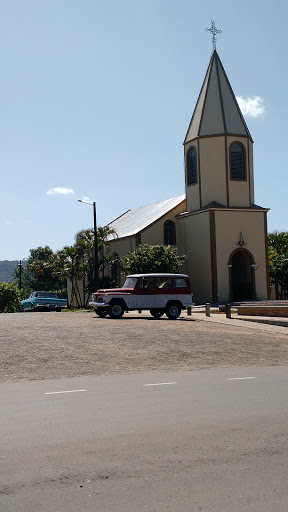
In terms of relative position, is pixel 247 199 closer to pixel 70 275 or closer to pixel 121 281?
pixel 121 281

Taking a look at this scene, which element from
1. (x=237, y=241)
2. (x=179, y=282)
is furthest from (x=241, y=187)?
(x=179, y=282)

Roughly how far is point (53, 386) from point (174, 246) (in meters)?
35.4

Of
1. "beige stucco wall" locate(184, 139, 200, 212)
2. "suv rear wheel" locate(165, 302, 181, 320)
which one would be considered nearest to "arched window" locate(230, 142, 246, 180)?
"beige stucco wall" locate(184, 139, 200, 212)

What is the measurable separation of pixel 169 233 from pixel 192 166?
18.1 ft

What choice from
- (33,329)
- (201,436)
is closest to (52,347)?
(33,329)

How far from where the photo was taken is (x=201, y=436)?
7328mm

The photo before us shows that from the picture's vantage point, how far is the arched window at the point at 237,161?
4353 centimetres

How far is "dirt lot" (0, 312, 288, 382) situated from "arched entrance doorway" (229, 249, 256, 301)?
67.7ft

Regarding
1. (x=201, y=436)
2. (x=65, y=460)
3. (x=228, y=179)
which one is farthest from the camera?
(x=228, y=179)

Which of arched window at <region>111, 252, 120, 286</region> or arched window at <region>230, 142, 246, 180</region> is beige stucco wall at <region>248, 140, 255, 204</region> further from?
arched window at <region>111, 252, 120, 286</region>

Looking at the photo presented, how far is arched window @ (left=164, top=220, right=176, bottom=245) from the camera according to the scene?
47.1 m

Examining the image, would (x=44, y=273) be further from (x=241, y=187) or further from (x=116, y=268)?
(x=241, y=187)

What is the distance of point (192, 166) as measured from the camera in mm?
44688

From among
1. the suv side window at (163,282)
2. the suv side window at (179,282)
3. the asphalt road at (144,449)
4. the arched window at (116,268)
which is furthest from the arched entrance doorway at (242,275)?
the asphalt road at (144,449)
